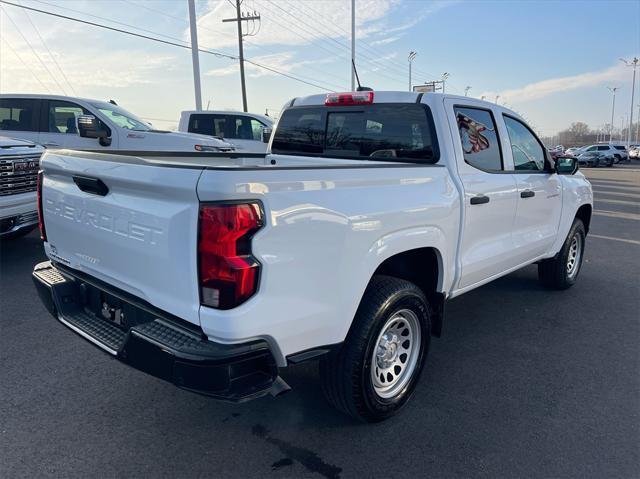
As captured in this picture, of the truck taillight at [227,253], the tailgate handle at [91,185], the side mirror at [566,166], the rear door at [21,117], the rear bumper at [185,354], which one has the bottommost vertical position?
the rear bumper at [185,354]

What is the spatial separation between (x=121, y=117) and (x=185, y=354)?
852 cm

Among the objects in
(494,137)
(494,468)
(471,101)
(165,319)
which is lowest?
(494,468)

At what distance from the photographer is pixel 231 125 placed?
44.0 ft

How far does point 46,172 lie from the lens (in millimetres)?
3055

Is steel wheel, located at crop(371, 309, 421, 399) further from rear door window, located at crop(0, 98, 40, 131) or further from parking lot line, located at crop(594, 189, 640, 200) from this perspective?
parking lot line, located at crop(594, 189, 640, 200)

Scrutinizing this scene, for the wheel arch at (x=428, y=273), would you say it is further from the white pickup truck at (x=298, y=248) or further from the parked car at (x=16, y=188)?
the parked car at (x=16, y=188)

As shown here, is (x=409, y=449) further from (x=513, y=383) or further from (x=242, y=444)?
(x=513, y=383)

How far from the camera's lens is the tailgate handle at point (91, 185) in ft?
8.32

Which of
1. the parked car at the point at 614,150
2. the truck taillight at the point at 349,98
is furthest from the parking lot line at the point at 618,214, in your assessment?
the parked car at the point at 614,150

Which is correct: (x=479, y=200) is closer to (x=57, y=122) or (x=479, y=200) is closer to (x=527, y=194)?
(x=527, y=194)

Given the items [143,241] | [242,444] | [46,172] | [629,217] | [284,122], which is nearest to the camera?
[143,241]

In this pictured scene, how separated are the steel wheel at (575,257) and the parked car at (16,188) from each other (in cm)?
640

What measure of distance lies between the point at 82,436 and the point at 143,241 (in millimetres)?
1314

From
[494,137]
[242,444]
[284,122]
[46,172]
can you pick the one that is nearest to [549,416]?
[242,444]
